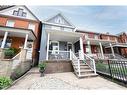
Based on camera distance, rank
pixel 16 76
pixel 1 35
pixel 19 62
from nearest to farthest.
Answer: pixel 16 76 < pixel 19 62 < pixel 1 35

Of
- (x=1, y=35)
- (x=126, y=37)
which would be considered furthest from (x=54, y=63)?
(x=126, y=37)

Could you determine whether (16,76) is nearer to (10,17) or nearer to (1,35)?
(1,35)

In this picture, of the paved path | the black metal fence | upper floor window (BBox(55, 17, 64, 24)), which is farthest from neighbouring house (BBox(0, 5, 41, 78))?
the black metal fence

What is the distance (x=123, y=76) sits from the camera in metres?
3.83

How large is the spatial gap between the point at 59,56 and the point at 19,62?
11.8ft

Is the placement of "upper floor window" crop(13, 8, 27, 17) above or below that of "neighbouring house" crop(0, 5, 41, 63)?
above

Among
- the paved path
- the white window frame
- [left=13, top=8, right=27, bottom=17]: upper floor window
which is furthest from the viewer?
[left=13, top=8, right=27, bottom=17]: upper floor window

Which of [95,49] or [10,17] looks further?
[95,49]

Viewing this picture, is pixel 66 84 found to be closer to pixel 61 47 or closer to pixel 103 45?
pixel 61 47

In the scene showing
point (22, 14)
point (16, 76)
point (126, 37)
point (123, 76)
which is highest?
point (22, 14)

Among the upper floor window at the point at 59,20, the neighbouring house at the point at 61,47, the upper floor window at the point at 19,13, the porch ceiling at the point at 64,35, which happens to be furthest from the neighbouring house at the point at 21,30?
the upper floor window at the point at 59,20

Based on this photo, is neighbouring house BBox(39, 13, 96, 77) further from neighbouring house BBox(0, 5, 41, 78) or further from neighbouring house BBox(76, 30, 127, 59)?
neighbouring house BBox(76, 30, 127, 59)

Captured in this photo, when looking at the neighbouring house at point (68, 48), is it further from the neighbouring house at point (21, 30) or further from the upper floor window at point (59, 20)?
the neighbouring house at point (21, 30)

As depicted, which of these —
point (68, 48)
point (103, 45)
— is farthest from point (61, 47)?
point (103, 45)
